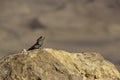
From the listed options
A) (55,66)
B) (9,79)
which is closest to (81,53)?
(55,66)

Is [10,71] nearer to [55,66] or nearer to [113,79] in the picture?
[55,66]

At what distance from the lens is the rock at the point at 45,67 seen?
35906mm

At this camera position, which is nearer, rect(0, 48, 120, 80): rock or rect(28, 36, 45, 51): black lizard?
rect(0, 48, 120, 80): rock

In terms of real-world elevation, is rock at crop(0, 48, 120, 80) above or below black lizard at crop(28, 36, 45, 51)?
below

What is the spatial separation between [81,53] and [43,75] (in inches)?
196

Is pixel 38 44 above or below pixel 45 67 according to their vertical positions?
above

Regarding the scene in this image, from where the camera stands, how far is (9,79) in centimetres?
3600

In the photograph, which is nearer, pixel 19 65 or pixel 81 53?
pixel 19 65

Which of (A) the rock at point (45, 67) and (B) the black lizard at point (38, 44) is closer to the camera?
(A) the rock at point (45, 67)

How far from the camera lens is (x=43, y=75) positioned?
35.8 metres

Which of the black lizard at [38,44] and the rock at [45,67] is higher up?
the black lizard at [38,44]

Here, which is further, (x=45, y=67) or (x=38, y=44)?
(x=38, y=44)

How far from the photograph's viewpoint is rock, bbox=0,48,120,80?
35.9m

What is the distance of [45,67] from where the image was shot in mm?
36094
